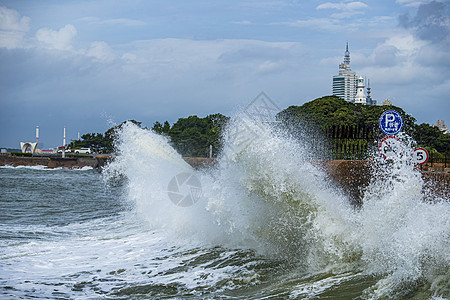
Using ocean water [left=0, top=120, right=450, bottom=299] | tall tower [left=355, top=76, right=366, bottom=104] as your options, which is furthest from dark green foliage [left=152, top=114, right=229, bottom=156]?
tall tower [left=355, top=76, right=366, bottom=104]

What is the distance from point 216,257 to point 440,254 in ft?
9.06

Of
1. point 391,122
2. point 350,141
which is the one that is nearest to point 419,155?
point 391,122

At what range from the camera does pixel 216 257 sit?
6.12m

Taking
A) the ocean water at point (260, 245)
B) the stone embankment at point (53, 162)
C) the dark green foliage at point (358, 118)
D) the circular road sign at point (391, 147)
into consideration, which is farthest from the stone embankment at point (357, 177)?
the stone embankment at point (53, 162)

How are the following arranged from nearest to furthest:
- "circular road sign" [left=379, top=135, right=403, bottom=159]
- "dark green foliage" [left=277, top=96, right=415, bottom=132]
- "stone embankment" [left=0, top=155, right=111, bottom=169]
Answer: "circular road sign" [left=379, top=135, right=403, bottom=159] < "dark green foliage" [left=277, top=96, right=415, bottom=132] < "stone embankment" [left=0, top=155, right=111, bottom=169]

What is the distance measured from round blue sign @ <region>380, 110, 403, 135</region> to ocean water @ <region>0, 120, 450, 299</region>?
589 millimetres

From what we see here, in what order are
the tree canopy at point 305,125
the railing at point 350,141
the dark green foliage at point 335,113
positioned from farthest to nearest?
the dark green foliage at point 335,113 < the tree canopy at point 305,125 < the railing at point 350,141

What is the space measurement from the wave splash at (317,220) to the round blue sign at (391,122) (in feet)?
1.91

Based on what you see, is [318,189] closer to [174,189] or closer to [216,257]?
[216,257]

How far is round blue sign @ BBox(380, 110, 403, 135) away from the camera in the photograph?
774 centimetres

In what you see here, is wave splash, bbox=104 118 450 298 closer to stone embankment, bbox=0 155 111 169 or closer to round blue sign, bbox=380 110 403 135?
round blue sign, bbox=380 110 403 135

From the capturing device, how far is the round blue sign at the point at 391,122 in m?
7.74

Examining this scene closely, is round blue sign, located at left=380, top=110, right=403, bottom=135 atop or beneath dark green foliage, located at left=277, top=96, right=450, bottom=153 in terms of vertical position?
beneath

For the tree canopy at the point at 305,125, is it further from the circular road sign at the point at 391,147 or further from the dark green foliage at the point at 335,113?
the circular road sign at the point at 391,147
